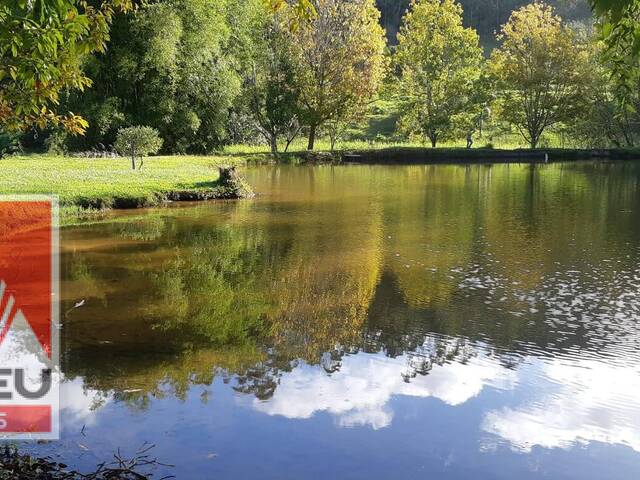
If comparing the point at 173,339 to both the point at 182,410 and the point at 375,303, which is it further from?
the point at 375,303

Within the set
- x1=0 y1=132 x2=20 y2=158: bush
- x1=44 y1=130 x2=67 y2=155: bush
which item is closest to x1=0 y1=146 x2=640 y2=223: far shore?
x1=0 y1=132 x2=20 y2=158: bush

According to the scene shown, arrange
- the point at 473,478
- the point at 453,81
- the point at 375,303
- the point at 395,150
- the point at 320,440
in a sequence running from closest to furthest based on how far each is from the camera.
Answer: the point at 473,478, the point at 320,440, the point at 375,303, the point at 395,150, the point at 453,81

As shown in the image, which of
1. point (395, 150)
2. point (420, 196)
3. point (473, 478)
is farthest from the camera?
point (395, 150)

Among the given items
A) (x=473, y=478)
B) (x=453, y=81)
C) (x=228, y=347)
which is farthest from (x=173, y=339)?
(x=453, y=81)

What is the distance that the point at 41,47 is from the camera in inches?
183

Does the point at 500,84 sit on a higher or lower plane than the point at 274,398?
higher

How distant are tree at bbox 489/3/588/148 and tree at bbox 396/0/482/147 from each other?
225 centimetres

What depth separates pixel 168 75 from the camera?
Result: 3725 cm

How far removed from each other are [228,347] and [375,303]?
112 inches

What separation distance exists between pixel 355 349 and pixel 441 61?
4360 cm

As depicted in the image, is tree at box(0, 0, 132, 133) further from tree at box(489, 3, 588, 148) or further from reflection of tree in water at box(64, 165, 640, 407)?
tree at box(489, 3, 588, 148)

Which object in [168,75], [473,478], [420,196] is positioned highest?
[168,75]

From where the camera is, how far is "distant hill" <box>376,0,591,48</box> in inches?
4058

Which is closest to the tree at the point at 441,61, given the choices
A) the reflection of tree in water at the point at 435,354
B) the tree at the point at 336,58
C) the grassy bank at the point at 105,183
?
the tree at the point at 336,58
